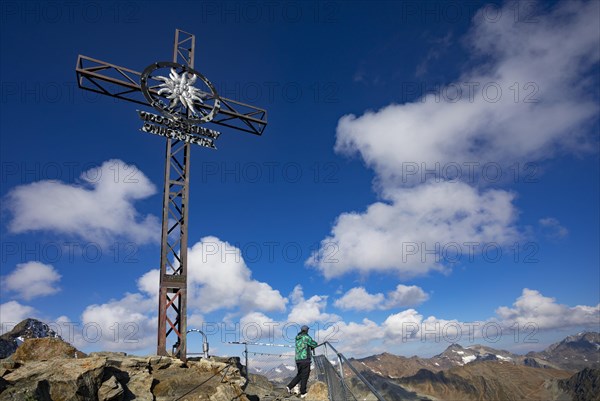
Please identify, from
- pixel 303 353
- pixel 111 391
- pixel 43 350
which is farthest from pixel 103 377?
pixel 303 353

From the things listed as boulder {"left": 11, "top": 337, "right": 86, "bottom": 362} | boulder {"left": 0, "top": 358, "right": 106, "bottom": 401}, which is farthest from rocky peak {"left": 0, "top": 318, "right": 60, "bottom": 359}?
boulder {"left": 0, "top": 358, "right": 106, "bottom": 401}

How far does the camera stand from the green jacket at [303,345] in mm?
13289

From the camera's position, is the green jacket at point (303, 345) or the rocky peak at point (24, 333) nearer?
the green jacket at point (303, 345)

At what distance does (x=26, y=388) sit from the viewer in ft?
25.7

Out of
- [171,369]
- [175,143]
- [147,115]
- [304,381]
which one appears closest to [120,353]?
[171,369]

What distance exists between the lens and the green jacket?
1329 centimetres

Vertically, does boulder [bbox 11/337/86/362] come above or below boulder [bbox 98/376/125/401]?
above

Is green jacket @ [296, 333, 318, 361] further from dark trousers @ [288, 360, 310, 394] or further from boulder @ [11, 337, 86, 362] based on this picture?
boulder @ [11, 337, 86, 362]

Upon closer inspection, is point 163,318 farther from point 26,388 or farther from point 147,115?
point 147,115

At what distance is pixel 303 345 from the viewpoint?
13.4m

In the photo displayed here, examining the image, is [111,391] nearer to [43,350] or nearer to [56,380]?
[56,380]

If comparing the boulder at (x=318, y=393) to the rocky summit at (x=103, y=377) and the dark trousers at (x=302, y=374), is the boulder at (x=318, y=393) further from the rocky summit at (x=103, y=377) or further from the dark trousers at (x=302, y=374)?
the rocky summit at (x=103, y=377)

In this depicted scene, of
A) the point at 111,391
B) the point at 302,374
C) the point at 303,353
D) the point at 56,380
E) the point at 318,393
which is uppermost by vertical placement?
the point at 56,380

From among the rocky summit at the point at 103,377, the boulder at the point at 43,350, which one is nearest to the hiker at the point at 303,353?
the rocky summit at the point at 103,377
